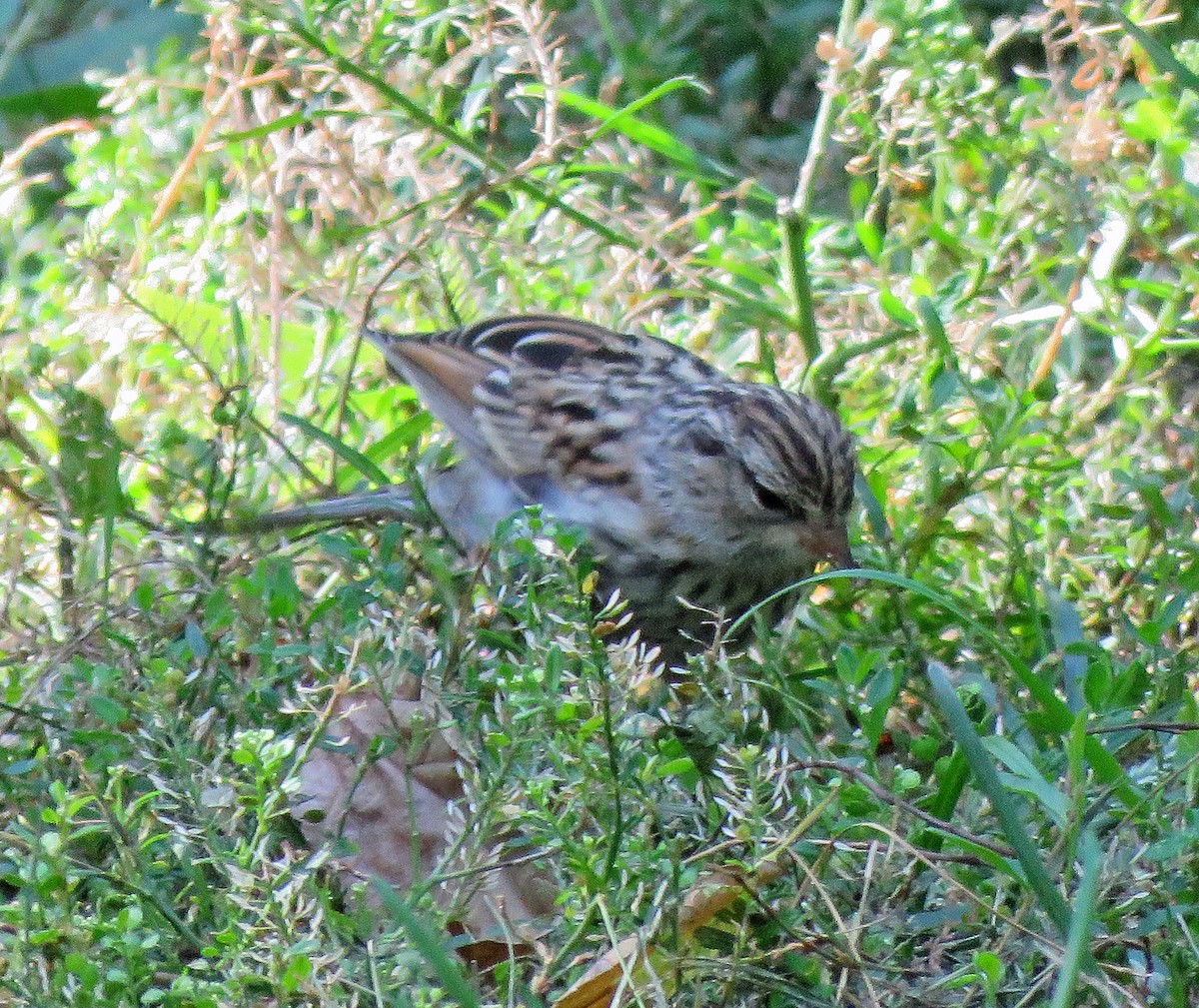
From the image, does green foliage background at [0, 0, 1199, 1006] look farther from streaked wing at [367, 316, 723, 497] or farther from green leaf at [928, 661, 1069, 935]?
streaked wing at [367, 316, 723, 497]

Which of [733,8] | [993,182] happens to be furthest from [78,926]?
[733,8]

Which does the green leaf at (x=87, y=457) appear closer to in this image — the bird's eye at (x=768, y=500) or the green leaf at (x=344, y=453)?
the green leaf at (x=344, y=453)

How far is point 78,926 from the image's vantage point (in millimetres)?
2504

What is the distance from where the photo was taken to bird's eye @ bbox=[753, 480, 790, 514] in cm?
401

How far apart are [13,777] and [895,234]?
2806mm

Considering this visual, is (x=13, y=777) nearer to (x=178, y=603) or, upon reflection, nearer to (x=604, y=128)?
(x=178, y=603)

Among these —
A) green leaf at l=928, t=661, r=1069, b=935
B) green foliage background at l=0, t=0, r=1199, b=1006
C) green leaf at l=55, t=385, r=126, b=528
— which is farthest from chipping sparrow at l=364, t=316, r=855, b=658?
green leaf at l=928, t=661, r=1069, b=935

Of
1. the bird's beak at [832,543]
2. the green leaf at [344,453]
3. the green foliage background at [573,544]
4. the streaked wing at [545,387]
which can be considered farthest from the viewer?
the streaked wing at [545,387]

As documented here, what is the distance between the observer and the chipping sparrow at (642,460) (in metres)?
4.00

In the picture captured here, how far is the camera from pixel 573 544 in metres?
2.75

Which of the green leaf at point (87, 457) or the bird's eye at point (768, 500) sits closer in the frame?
the green leaf at point (87, 457)

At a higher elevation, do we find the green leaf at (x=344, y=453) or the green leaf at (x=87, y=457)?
the green leaf at (x=87, y=457)

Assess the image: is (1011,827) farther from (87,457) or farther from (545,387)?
(545,387)

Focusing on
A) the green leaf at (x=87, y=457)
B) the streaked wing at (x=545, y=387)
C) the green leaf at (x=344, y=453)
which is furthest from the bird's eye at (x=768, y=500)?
the green leaf at (x=87, y=457)
